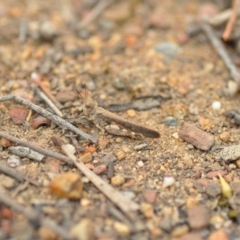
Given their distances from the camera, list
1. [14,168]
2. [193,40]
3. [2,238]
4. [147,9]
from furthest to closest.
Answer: [147,9]
[193,40]
[14,168]
[2,238]

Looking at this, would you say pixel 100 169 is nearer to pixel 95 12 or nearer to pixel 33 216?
pixel 33 216

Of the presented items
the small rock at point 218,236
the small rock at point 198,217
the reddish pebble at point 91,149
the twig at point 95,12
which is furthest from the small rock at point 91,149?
the twig at point 95,12

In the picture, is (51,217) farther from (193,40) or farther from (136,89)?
(193,40)

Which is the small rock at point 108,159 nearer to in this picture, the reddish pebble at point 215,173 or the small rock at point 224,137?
the reddish pebble at point 215,173

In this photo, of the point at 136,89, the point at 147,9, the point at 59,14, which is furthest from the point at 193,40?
the point at 59,14

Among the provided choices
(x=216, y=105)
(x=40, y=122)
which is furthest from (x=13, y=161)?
(x=216, y=105)

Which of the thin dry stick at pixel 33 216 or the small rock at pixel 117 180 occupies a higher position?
the thin dry stick at pixel 33 216

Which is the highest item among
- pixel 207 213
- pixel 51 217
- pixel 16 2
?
pixel 16 2
